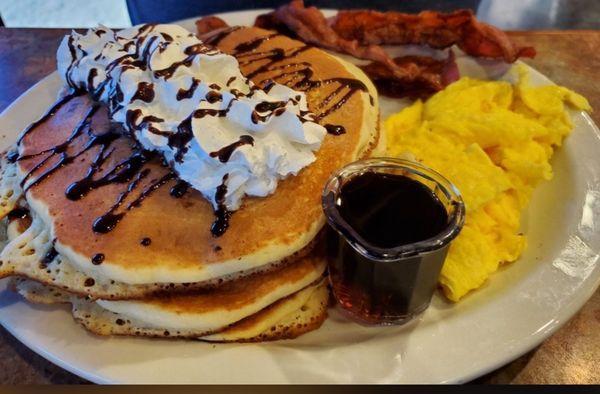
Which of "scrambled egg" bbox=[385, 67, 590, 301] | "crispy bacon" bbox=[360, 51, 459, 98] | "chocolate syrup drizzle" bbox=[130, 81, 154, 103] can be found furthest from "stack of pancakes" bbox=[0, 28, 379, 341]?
"crispy bacon" bbox=[360, 51, 459, 98]

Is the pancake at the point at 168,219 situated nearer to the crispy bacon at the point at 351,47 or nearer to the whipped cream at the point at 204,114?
the whipped cream at the point at 204,114

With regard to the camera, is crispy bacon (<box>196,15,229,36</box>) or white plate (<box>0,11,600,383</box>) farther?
crispy bacon (<box>196,15,229,36</box>)

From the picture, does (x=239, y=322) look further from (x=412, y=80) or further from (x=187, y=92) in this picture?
(x=412, y=80)

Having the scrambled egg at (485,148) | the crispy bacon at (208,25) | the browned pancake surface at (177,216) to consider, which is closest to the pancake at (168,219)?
the browned pancake surface at (177,216)

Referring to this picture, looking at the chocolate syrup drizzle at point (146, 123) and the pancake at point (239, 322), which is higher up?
the chocolate syrup drizzle at point (146, 123)

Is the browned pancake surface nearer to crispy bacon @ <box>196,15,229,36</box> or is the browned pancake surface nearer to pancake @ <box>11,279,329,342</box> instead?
pancake @ <box>11,279,329,342</box>

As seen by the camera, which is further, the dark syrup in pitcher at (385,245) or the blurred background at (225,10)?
the blurred background at (225,10)

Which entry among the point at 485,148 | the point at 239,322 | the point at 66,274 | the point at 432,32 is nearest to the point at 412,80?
the point at 432,32
